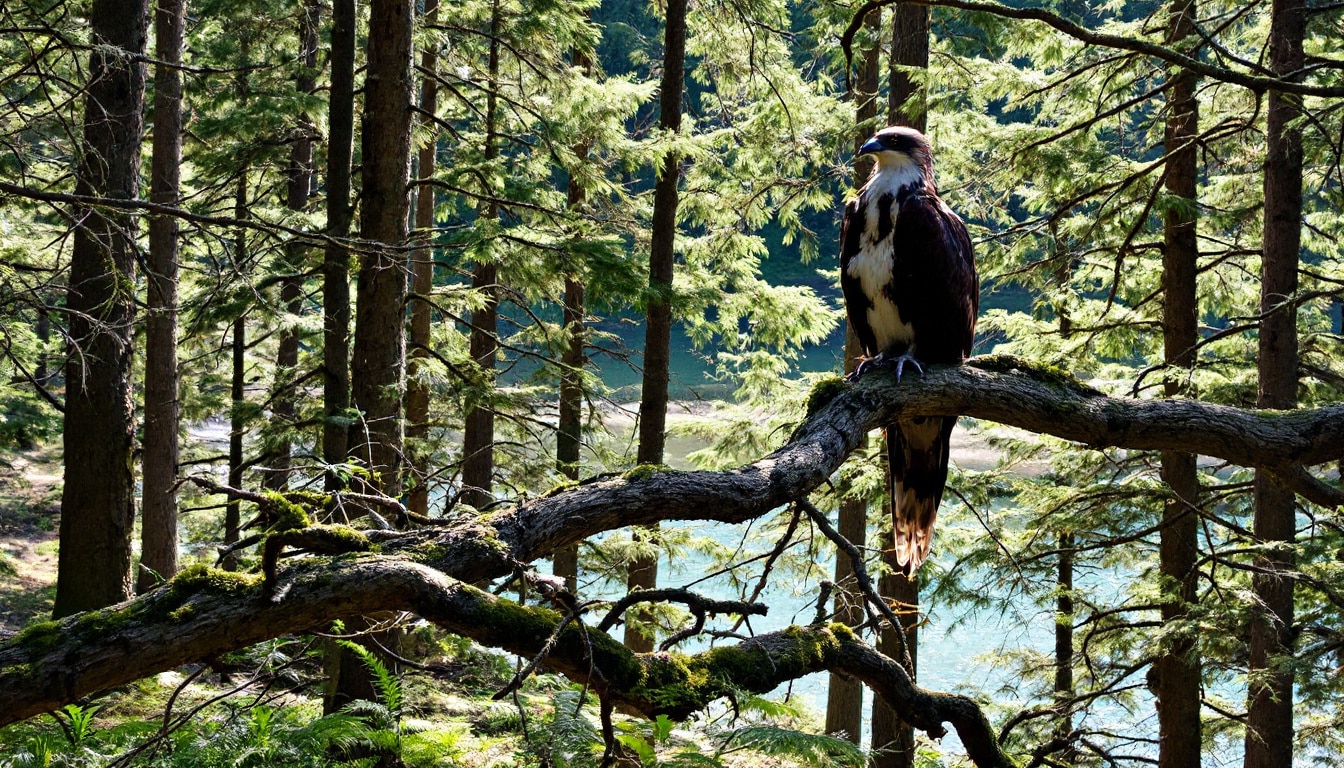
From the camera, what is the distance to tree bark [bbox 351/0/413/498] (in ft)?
20.8

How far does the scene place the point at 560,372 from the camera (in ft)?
31.2

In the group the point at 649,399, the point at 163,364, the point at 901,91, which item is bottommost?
the point at 649,399

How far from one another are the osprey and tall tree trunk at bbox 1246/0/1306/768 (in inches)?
152

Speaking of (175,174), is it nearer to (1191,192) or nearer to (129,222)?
(129,222)

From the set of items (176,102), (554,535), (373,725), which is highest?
(176,102)

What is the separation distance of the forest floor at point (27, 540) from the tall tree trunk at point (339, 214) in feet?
21.3

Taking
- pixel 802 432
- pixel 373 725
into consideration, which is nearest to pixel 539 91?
pixel 373 725

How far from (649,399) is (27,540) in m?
15.6

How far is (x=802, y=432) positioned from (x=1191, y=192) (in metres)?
6.49

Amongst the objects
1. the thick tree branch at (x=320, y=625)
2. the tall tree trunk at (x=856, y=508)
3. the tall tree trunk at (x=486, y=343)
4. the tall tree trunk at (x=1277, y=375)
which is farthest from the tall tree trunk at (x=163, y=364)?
the tall tree trunk at (x=1277, y=375)

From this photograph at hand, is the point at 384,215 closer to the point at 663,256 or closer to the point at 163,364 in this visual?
the point at 663,256

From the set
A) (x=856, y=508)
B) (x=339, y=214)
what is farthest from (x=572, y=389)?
(x=339, y=214)

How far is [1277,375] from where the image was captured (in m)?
6.91

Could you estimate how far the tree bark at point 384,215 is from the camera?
6.33 meters
